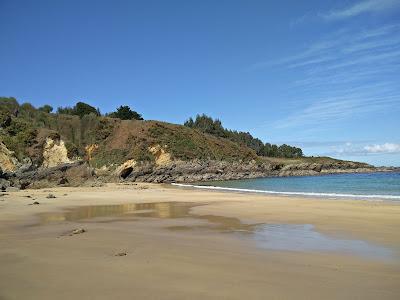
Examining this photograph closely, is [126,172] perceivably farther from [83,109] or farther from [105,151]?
[83,109]

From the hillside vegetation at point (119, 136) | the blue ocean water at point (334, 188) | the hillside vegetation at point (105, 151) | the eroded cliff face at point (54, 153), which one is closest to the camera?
the blue ocean water at point (334, 188)

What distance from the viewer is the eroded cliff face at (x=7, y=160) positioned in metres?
35.2

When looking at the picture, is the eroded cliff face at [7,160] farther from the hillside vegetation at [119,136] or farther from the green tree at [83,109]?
the green tree at [83,109]

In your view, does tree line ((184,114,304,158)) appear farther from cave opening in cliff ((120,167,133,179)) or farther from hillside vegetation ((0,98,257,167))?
cave opening in cliff ((120,167,133,179))

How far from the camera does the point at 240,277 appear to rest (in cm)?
567

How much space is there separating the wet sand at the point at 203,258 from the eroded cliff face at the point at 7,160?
2536 centimetres

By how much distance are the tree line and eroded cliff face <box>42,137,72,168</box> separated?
61.8 metres

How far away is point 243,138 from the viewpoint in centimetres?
12338

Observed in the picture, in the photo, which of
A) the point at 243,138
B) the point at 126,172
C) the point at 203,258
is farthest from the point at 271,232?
the point at 243,138

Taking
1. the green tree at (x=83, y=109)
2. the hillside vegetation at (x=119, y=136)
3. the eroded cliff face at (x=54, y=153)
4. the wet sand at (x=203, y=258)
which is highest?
the green tree at (x=83, y=109)

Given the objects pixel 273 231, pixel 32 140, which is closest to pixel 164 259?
pixel 273 231

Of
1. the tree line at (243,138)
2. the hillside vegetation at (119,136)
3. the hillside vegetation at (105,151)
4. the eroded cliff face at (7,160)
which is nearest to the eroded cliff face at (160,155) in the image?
the hillside vegetation at (105,151)

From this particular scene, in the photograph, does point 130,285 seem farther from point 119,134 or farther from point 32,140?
point 119,134

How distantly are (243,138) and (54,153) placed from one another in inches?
3438
